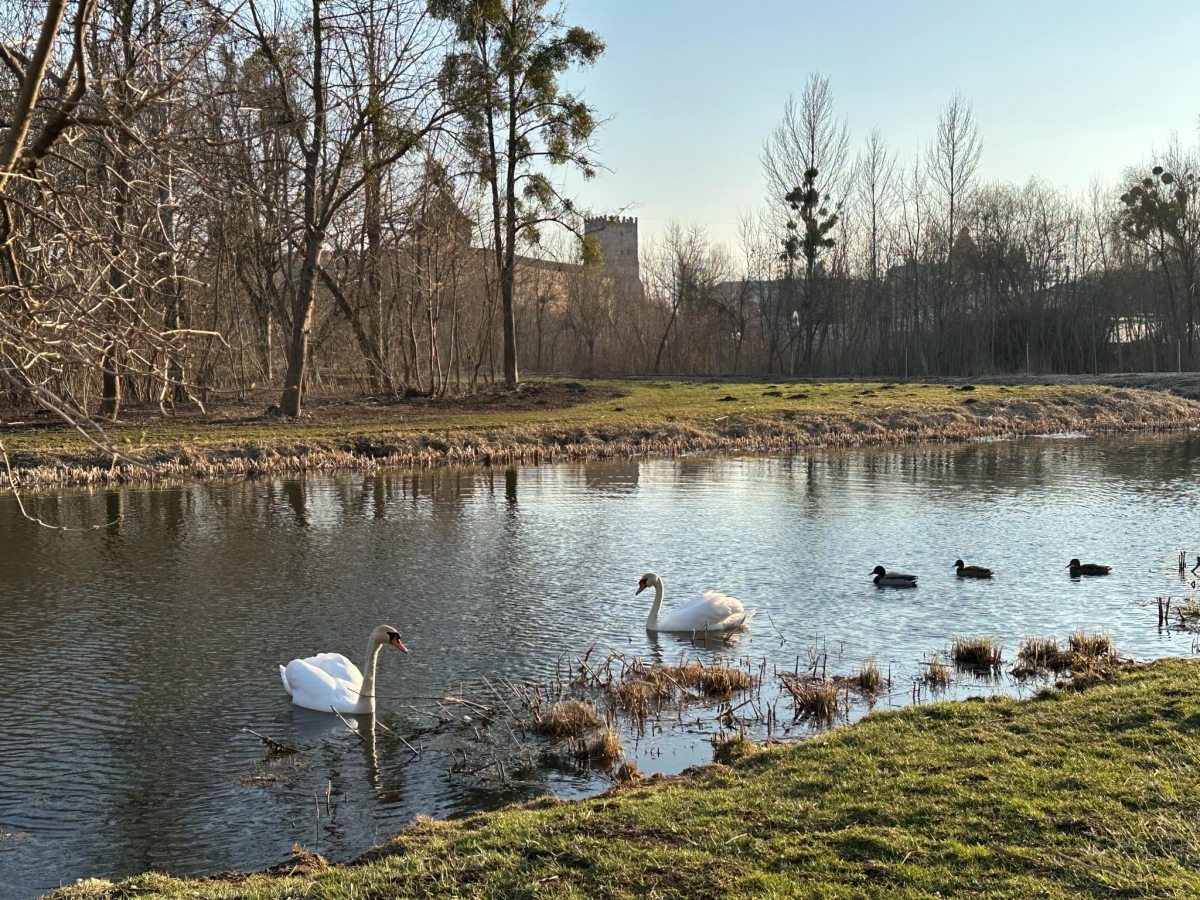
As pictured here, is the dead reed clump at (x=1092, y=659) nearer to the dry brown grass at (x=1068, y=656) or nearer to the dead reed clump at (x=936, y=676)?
the dry brown grass at (x=1068, y=656)

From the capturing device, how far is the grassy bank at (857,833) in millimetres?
4605

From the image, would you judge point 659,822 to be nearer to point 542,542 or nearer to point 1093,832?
point 1093,832

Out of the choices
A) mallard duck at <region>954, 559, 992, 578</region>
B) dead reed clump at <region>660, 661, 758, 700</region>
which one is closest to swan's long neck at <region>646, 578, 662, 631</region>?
dead reed clump at <region>660, 661, 758, 700</region>

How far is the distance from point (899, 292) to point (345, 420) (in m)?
38.1

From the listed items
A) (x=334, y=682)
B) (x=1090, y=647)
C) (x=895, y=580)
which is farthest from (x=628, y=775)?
(x=895, y=580)

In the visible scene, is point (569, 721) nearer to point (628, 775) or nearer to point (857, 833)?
point (628, 775)

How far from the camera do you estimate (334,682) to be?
870cm

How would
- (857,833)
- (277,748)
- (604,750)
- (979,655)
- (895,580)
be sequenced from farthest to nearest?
(895,580) < (979,655) < (277,748) < (604,750) < (857,833)

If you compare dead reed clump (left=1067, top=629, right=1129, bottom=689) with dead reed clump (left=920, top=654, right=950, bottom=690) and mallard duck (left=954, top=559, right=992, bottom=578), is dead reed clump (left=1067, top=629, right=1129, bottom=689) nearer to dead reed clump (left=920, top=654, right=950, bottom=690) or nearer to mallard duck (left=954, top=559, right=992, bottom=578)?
dead reed clump (left=920, top=654, right=950, bottom=690)

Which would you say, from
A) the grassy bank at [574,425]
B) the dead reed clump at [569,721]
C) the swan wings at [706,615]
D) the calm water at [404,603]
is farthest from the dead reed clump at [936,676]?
the grassy bank at [574,425]

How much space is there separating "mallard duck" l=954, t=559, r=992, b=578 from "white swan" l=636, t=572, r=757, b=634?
11.6ft

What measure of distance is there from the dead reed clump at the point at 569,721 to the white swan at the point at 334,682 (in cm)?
152

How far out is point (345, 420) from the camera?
2736cm

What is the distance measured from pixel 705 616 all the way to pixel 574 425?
59.0 ft
